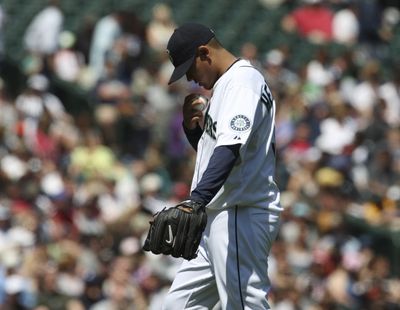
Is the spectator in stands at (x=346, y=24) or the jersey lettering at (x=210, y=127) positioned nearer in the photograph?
the jersey lettering at (x=210, y=127)

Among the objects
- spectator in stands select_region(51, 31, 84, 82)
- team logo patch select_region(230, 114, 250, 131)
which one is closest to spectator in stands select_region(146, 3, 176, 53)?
spectator in stands select_region(51, 31, 84, 82)

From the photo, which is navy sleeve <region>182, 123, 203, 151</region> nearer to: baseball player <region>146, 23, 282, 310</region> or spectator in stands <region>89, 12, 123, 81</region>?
baseball player <region>146, 23, 282, 310</region>

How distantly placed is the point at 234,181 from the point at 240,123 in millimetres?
339

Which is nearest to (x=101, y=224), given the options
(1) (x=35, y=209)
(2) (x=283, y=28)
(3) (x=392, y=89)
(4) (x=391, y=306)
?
(1) (x=35, y=209)

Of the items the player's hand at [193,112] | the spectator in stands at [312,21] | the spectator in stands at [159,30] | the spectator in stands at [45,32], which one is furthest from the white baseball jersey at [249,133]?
the spectator in stands at [312,21]

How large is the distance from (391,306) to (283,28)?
720 centimetres

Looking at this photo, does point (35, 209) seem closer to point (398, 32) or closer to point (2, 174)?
point (2, 174)

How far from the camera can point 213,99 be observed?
634 centimetres

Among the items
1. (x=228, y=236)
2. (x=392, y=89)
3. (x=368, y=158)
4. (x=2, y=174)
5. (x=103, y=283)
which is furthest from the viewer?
(x=392, y=89)

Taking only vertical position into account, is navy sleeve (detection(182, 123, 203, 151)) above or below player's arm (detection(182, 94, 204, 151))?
below

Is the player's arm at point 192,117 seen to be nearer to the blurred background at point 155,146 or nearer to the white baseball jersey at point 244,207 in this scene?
the white baseball jersey at point 244,207

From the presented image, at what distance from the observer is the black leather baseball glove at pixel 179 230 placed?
588 centimetres

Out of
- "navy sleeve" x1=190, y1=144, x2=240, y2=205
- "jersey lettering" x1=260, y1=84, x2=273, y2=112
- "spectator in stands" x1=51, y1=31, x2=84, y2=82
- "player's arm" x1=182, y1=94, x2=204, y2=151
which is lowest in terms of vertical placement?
"spectator in stands" x1=51, y1=31, x2=84, y2=82

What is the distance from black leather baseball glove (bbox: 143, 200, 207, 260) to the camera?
19.3 ft
